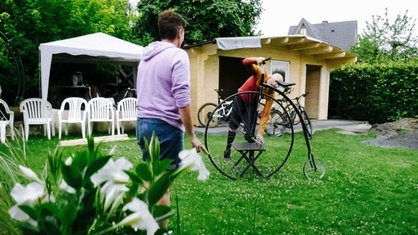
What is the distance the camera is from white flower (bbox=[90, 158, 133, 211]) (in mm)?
765

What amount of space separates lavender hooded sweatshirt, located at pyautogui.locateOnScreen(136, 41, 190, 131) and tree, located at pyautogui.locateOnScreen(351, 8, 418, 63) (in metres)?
26.3

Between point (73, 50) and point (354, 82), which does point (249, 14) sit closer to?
point (354, 82)

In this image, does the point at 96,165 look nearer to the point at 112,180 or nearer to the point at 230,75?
the point at 112,180

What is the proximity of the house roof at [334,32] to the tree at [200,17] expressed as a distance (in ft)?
76.8

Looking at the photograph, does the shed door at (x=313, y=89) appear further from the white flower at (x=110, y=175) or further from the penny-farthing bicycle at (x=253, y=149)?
the white flower at (x=110, y=175)

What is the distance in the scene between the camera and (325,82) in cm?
1588

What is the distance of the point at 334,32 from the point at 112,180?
152 ft

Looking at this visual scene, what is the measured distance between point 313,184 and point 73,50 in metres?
6.61

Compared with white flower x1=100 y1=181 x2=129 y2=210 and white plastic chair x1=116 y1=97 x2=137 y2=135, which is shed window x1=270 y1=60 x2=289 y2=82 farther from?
white flower x1=100 y1=181 x2=129 y2=210

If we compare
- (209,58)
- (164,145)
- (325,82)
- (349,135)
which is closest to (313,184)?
(164,145)

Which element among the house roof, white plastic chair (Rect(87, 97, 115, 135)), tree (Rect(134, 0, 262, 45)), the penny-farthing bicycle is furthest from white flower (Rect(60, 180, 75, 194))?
the house roof

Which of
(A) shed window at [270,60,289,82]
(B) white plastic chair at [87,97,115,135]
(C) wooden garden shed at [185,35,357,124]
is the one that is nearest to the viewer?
(B) white plastic chair at [87,97,115,135]

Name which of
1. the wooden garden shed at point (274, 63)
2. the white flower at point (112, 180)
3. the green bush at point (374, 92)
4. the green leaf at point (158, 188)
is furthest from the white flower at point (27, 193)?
the green bush at point (374, 92)

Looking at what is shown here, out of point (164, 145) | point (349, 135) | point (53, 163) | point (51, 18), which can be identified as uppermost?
point (51, 18)
